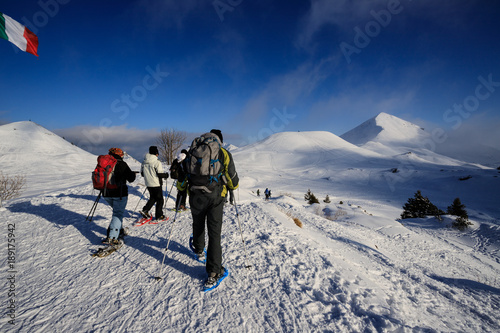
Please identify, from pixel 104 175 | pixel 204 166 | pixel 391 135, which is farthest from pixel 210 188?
pixel 391 135

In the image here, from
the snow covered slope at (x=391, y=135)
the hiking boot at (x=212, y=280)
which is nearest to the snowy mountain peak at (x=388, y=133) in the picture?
the snow covered slope at (x=391, y=135)

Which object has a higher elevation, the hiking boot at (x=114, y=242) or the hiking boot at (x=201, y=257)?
the hiking boot at (x=114, y=242)

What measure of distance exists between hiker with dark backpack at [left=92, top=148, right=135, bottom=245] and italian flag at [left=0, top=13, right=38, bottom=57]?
14.8 ft

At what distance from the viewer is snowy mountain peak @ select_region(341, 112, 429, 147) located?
439ft

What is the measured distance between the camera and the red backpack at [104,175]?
414 centimetres

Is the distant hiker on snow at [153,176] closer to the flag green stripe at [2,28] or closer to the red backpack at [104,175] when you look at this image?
the red backpack at [104,175]

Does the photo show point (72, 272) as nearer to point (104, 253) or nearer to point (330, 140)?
point (104, 253)

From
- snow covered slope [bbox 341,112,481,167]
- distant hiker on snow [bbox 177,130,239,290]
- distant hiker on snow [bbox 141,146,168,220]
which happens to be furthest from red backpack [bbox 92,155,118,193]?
snow covered slope [bbox 341,112,481,167]

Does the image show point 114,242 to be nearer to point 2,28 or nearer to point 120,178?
point 120,178

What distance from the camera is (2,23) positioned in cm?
490

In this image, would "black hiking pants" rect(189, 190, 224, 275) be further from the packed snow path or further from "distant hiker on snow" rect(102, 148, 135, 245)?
"distant hiker on snow" rect(102, 148, 135, 245)

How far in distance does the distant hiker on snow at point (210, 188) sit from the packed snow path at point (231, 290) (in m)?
0.48

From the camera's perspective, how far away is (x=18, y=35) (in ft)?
17.1

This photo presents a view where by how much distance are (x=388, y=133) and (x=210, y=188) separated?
179957 mm
